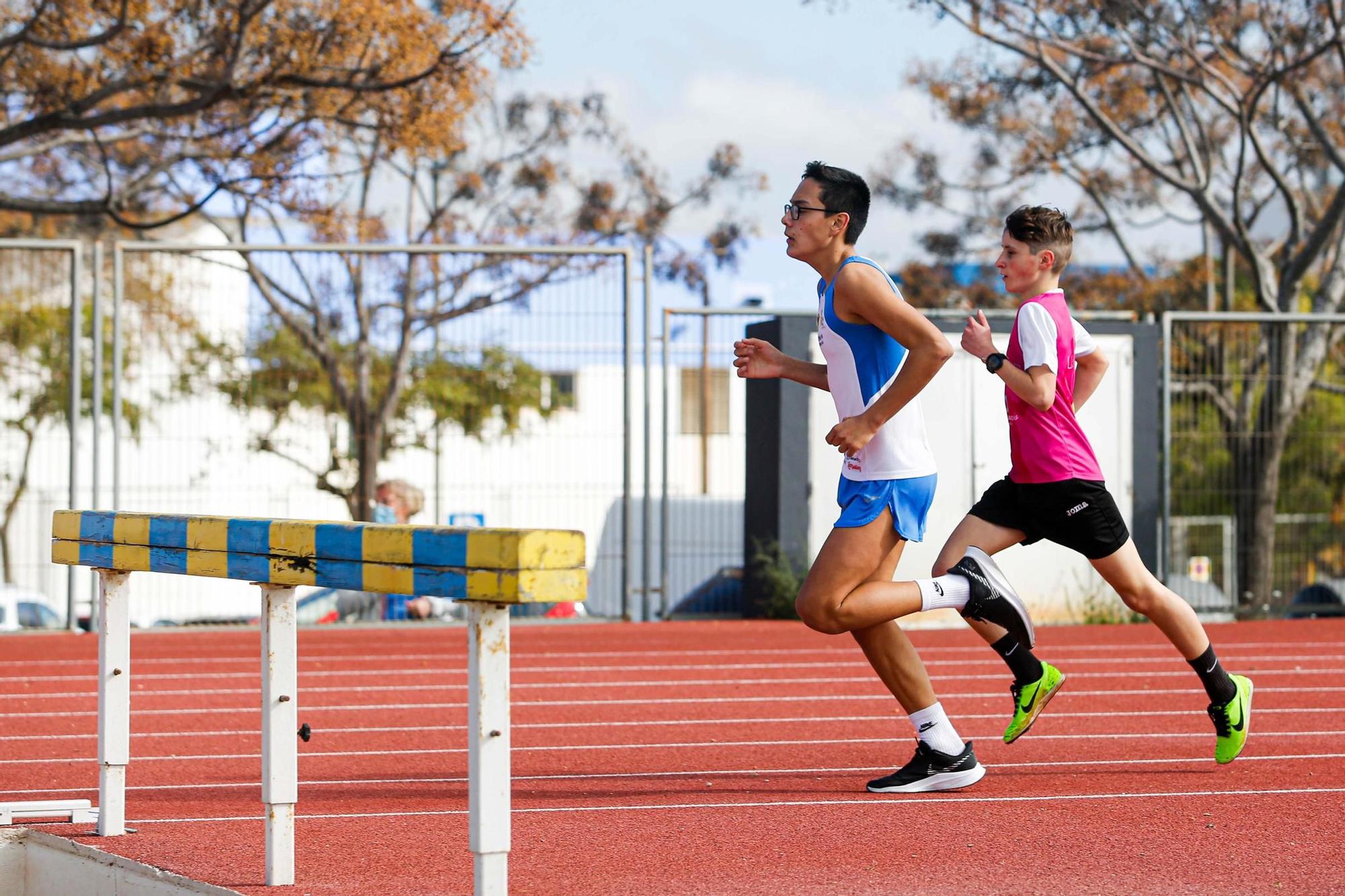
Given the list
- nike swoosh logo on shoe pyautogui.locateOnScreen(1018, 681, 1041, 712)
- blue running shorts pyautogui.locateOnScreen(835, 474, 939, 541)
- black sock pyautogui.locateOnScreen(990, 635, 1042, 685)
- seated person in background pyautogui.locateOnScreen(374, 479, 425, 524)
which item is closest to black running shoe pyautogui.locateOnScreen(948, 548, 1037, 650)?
blue running shorts pyautogui.locateOnScreen(835, 474, 939, 541)

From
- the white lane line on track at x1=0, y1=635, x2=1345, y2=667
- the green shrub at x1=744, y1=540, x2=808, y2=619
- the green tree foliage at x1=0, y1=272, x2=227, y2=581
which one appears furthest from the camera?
the green shrub at x1=744, y1=540, x2=808, y2=619

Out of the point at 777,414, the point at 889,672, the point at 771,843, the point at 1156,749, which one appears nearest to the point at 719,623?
the point at 777,414

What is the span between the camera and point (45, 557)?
15039 mm

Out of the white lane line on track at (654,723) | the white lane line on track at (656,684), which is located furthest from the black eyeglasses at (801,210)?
the white lane line on track at (656,684)

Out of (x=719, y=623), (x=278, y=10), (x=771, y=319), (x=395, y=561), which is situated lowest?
(x=719, y=623)

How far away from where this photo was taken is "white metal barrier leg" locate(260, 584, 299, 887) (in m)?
4.35

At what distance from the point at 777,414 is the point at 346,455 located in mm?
3929

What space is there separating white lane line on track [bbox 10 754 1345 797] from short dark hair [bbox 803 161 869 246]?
2.01m

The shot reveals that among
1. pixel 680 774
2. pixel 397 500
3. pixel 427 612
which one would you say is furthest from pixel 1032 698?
pixel 427 612

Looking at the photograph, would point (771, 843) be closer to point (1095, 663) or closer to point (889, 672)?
point (889, 672)

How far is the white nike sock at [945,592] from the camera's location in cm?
566

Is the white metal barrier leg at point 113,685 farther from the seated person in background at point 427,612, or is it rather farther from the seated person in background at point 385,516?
the seated person in background at point 427,612

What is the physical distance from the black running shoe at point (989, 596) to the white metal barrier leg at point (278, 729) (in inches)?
93.7

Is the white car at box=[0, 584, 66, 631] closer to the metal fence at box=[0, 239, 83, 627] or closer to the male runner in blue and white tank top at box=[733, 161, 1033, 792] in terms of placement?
the metal fence at box=[0, 239, 83, 627]
